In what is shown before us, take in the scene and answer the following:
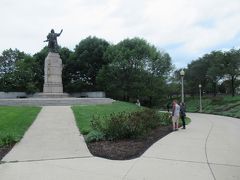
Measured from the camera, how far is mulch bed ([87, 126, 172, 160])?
892cm

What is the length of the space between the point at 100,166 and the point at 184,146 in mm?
4049

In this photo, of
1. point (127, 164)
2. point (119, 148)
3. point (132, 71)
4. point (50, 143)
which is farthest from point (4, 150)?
point (132, 71)

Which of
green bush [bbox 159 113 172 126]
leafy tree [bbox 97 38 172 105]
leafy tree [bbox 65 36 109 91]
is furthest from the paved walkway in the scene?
leafy tree [bbox 65 36 109 91]

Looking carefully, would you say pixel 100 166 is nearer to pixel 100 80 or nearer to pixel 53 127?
pixel 53 127

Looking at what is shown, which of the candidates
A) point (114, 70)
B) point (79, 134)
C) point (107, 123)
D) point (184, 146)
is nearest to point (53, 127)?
point (79, 134)

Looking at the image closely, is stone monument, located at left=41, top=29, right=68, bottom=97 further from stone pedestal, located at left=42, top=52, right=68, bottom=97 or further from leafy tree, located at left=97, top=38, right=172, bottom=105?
leafy tree, located at left=97, top=38, right=172, bottom=105

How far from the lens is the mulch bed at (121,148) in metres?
8.92

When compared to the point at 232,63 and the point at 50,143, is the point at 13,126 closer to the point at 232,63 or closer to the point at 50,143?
the point at 50,143

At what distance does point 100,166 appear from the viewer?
25.7ft

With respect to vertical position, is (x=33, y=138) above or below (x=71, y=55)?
below

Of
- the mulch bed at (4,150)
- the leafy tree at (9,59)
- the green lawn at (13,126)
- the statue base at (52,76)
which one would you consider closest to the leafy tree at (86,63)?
the leafy tree at (9,59)

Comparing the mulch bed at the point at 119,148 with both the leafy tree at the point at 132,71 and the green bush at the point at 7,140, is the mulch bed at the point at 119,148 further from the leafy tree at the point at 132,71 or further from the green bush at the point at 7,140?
the leafy tree at the point at 132,71

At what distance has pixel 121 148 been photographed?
9.88 m

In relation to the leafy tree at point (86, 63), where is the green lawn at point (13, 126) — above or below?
below
